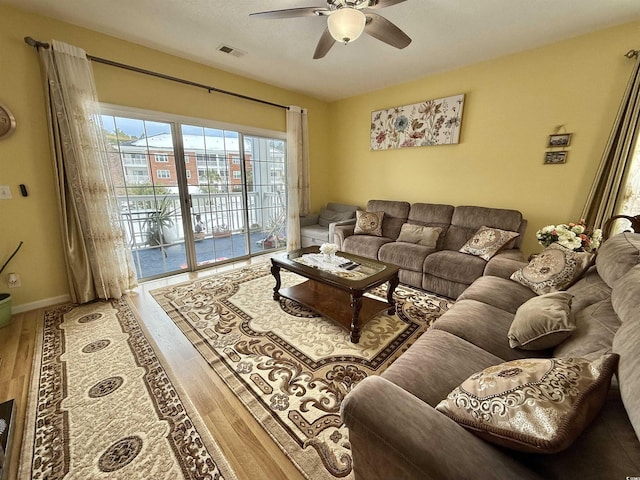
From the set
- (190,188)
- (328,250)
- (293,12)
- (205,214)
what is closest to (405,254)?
(328,250)

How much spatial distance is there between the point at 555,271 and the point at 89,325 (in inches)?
146

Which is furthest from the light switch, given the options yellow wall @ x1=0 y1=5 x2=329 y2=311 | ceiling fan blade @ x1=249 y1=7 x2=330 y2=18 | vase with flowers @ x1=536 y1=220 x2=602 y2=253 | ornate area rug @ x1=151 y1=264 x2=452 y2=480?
vase with flowers @ x1=536 y1=220 x2=602 y2=253

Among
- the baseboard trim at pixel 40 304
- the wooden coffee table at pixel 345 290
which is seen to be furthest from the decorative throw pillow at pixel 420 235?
the baseboard trim at pixel 40 304

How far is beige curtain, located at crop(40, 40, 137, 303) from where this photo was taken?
233cm

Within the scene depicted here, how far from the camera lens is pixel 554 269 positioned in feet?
6.01

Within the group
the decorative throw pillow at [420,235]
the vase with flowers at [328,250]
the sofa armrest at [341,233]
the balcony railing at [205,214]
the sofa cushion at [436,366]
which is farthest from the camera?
the sofa armrest at [341,233]

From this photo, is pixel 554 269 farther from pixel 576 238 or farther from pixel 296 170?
pixel 296 170

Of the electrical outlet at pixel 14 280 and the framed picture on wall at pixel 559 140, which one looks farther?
the framed picture on wall at pixel 559 140

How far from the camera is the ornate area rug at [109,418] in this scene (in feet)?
3.90

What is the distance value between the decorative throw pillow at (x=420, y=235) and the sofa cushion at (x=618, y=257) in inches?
63.5

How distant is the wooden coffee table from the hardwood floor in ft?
3.04

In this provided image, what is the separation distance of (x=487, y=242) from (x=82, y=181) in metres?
4.14

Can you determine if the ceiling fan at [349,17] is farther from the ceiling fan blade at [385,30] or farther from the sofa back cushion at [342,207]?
the sofa back cushion at [342,207]

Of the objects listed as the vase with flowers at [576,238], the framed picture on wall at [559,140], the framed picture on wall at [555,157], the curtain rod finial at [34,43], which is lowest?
the vase with flowers at [576,238]
